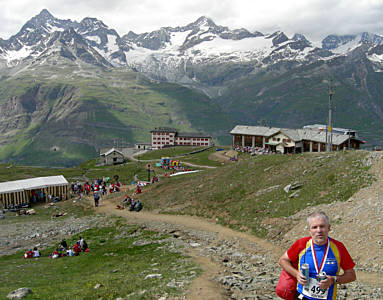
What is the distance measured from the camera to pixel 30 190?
69438mm

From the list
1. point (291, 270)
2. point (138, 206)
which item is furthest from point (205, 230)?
point (291, 270)

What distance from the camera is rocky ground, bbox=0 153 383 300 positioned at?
1766 cm

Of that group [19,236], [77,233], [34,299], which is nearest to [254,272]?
[34,299]

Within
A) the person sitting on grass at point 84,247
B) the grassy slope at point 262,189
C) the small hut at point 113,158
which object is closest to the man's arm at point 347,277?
the grassy slope at point 262,189

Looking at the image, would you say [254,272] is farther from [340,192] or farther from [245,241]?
[340,192]

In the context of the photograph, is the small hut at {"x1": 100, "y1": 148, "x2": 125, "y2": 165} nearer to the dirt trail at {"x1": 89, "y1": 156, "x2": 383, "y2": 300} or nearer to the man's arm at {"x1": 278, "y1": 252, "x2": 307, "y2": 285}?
the dirt trail at {"x1": 89, "y1": 156, "x2": 383, "y2": 300}

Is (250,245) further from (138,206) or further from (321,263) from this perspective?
(138,206)

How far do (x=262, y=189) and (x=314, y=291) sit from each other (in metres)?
34.6

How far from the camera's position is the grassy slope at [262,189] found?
1383 inches

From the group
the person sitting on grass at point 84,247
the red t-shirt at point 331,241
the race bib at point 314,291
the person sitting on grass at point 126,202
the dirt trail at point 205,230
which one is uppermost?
the red t-shirt at point 331,241

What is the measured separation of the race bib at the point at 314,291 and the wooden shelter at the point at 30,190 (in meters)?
69.0

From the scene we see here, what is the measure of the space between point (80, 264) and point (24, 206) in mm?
41852

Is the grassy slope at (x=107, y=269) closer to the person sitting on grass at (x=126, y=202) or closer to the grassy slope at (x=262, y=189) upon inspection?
the grassy slope at (x=262, y=189)

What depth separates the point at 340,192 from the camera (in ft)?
112
